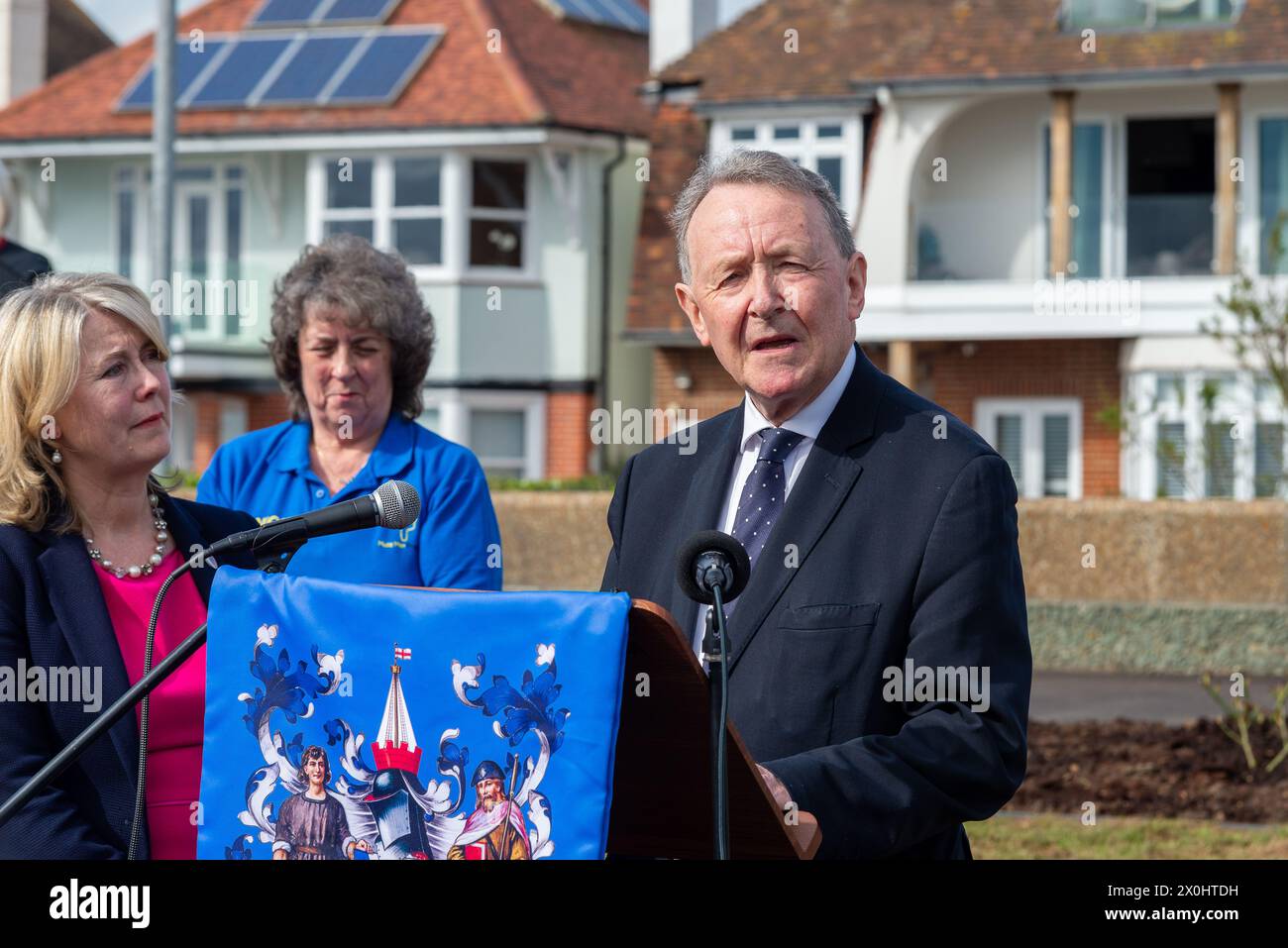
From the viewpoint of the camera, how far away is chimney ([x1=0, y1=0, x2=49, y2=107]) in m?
36.8

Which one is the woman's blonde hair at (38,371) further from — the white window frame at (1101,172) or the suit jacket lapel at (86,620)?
the white window frame at (1101,172)

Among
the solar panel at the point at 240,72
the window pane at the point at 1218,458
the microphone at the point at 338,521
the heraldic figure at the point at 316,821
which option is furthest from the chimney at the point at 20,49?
the heraldic figure at the point at 316,821

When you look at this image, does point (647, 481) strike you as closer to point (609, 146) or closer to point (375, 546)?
point (375, 546)

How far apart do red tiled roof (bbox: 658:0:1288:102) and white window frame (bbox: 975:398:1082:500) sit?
16.0ft

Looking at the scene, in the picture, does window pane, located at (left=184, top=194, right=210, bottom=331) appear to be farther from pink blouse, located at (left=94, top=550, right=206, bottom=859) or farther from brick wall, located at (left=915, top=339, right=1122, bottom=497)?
pink blouse, located at (left=94, top=550, right=206, bottom=859)

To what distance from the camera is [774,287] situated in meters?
3.62

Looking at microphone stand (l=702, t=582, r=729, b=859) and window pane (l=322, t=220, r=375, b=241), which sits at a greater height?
window pane (l=322, t=220, r=375, b=241)

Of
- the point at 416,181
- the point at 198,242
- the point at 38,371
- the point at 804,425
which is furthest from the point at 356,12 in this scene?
the point at 804,425

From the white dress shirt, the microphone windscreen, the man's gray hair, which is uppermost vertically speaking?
the man's gray hair

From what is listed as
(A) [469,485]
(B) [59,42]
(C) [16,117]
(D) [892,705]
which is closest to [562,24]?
(C) [16,117]

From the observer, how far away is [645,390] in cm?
3209

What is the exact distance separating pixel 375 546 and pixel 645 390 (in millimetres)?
26766

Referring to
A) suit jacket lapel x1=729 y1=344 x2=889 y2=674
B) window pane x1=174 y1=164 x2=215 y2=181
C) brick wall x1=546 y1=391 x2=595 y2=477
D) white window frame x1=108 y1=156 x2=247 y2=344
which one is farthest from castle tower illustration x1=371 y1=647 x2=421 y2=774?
window pane x1=174 y1=164 x2=215 y2=181

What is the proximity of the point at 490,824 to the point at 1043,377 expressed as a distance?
2614 cm
